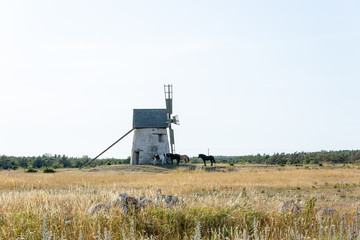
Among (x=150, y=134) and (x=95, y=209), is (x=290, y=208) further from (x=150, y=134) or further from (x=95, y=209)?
(x=150, y=134)

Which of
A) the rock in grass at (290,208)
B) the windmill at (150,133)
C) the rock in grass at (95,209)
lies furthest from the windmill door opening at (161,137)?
the rock in grass at (95,209)

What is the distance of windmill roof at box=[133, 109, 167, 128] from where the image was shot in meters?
44.6

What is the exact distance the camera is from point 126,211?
358 inches

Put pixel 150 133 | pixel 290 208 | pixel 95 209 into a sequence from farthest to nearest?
1. pixel 150 133
2. pixel 290 208
3. pixel 95 209

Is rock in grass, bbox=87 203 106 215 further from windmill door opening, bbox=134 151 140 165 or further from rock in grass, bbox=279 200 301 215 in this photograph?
windmill door opening, bbox=134 151 140 165

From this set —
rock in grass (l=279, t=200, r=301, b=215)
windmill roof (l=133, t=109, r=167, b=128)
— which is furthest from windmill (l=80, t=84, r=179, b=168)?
rock in grass (l=279, t=200, r=301, b=215)

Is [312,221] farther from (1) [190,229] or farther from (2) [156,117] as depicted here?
(2) [156,117]

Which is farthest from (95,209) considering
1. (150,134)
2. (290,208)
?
(150,134)

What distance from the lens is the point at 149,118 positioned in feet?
148

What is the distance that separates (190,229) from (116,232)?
5.53 feet

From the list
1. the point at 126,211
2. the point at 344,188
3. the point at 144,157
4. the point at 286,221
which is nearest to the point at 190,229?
the point at 126,211

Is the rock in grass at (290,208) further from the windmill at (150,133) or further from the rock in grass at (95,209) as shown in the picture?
the windmill at (150,133)

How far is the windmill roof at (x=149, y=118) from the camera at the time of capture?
146 ft

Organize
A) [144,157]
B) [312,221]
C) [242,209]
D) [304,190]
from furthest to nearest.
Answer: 1. [144,157]
2. [304,190]
3. [242,209]
4. [312,221]
